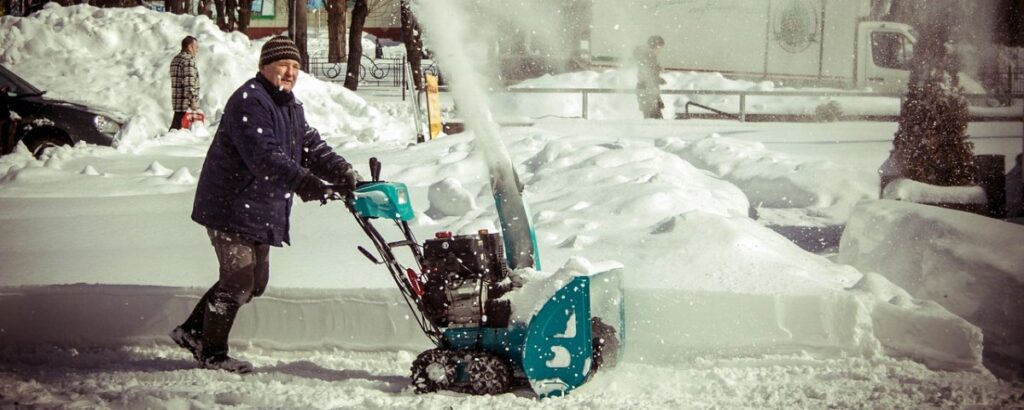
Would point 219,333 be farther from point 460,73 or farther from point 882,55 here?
point 882,55

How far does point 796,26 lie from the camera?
75.6 feet

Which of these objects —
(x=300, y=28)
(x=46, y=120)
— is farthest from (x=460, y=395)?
(x=300, y=28)

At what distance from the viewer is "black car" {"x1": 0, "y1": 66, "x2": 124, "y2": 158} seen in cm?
1241

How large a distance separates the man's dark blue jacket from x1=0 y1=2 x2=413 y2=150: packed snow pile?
10748mm

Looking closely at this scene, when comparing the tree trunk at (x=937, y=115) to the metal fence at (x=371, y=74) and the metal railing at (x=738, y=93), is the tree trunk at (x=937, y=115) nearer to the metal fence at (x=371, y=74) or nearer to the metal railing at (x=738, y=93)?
the metal railing at (x=738, y=93)

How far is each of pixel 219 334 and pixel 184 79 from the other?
32.8ft

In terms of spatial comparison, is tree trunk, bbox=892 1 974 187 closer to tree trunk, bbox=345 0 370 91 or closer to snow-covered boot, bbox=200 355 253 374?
snow-covered boot, bbox=200 355 253 374

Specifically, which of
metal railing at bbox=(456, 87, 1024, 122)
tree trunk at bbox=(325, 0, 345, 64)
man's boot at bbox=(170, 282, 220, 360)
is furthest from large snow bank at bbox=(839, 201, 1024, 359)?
tree trunk at bbox=(325, 0, 345, 64)

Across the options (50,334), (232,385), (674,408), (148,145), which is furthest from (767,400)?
(148,145)

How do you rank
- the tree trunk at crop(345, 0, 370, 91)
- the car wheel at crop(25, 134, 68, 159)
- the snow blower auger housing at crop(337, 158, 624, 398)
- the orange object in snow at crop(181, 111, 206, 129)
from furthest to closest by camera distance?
the tree trunk at crop(345, 0, 370, 91) < the orange object in snow at crop(181, 111, 206, 129) < the car wheel at crop(25, 134, 68, 159) < the snow blower auger housing at crop(337, 158, 624, 398)

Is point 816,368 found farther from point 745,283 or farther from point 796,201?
point 796,201

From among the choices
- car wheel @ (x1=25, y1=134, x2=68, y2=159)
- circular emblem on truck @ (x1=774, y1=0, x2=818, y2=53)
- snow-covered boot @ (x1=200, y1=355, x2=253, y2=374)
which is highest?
circular emblem on truck @ (x1=774, y1=0, x2=818, y2=53)

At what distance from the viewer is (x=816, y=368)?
437 centimetres

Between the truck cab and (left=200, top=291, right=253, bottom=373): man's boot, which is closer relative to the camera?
(left=200, top=291, right=253, bottom=373): man's boot
